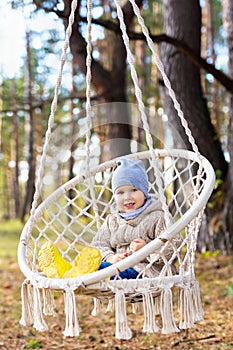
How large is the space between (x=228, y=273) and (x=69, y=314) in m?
2.48

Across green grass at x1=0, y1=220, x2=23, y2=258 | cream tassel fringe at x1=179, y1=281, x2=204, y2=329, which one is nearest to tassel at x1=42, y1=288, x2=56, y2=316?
cream tassel fringe at x1=179, y1=281, x2=204, y2=329

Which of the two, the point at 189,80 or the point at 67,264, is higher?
the point at 189,80

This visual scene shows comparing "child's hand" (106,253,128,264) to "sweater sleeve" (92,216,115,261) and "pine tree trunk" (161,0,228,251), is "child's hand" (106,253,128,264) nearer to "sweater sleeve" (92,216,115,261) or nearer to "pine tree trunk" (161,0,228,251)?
"sweater sleeve" (92,216,115,261)

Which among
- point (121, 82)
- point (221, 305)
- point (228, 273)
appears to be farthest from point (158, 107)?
point (221, 305)

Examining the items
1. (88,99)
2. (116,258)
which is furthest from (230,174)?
(116,258)

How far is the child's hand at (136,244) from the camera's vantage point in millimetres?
1993

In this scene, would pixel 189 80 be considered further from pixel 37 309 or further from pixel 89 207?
pixel 37 309

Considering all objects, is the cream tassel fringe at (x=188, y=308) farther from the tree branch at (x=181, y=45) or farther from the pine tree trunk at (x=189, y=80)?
the pine tree trunk at (x=189, y=80)

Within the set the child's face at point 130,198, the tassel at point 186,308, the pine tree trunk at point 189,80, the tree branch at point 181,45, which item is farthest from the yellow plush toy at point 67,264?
the pine tree trunk at point 189,80

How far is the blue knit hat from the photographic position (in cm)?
224

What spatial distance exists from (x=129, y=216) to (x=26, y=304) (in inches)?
23.7

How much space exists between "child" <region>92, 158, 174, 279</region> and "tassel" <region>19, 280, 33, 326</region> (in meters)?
0.38

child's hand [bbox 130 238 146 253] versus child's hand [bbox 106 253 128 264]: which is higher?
child's hand [bbox 130 238 146 253]

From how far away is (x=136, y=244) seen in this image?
2000 millimetres
